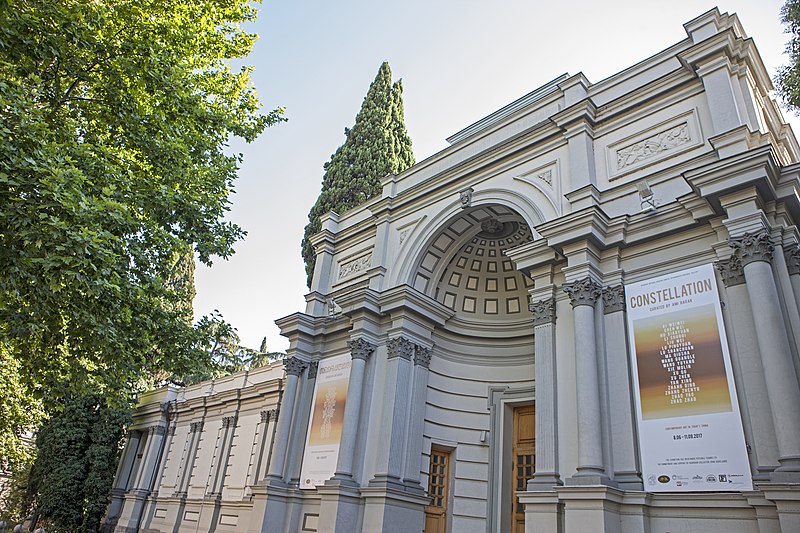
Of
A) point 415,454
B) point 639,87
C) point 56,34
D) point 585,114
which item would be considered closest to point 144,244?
point 56,34

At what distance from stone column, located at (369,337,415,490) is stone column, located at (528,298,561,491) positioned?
388cm

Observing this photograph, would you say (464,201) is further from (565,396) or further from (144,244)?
(144,244)

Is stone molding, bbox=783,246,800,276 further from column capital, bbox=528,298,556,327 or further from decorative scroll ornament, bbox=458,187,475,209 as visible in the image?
decorative scroll ornament, bbox=458,187,475,209

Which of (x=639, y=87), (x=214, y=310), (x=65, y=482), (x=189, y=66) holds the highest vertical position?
(x=639, y=87)

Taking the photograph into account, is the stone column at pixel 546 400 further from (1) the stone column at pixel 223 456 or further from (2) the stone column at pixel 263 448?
(1) the stone column at pixel 223 456

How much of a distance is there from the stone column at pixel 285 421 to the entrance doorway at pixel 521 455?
663 cm

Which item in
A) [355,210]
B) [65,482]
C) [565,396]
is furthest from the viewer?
[65,482]

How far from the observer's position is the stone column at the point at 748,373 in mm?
8211

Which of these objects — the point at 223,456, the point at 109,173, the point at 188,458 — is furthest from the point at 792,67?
the point at 188,458

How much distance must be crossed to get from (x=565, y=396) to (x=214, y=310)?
8.09 meters

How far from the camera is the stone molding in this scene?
914 cm

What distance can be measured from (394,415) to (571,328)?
5.28 meters

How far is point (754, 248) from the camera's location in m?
9.08

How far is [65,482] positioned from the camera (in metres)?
25.8
